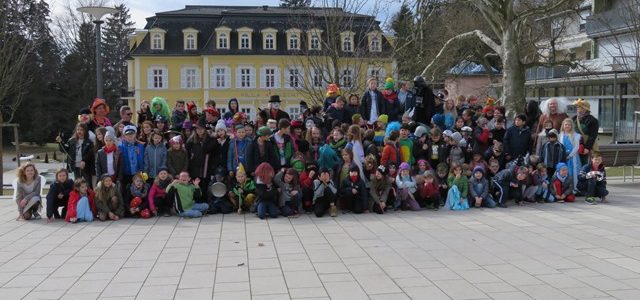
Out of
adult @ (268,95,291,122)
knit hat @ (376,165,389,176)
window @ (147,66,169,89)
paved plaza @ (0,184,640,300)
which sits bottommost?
paved plaza @ (0,184,640,300)

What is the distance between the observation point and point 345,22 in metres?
18.7

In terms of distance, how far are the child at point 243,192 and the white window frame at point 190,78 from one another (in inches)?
1889

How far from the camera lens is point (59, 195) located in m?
10.1

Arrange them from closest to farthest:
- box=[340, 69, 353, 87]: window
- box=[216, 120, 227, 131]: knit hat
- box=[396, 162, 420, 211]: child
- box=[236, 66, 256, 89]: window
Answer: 1. box=[396, 162, 420, 211]: child
2. box=[216, 120, 227, 131]: knit hat
3. box=[340, 69, 353, 87]: window
4. box=[236, 66, 256, 89]: window

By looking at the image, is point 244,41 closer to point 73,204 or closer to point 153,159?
point 153,159

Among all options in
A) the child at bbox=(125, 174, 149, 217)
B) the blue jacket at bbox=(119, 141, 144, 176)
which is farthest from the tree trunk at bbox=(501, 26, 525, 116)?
the child at bbox=(125, 174, 149, 217)

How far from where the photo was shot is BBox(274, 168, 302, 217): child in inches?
407

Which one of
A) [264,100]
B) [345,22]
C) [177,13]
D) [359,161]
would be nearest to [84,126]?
[359,161]

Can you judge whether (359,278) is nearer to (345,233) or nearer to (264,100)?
(345,233)

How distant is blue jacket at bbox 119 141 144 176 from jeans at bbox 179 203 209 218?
1.15 m

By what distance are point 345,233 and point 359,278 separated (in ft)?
7.91

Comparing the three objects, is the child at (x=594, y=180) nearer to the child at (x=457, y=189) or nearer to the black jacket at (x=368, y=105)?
the child at (x=457, y=189)

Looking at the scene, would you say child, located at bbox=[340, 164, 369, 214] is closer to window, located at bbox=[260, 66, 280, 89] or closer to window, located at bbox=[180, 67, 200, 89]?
window, located at bbox=[260, 66, 280, 89]

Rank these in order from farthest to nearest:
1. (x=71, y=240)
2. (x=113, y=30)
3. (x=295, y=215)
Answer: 1. (x=113, y=30)
2. (x=295, y=215)
3. (x=71, y=240)
